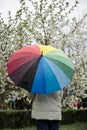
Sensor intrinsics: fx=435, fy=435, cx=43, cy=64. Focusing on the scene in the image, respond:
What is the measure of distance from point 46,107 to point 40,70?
22.5 inches

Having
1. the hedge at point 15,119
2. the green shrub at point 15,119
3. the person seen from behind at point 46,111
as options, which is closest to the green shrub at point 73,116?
the hedge at point 15,119

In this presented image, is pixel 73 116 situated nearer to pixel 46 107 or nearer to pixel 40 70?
pixel 46 107

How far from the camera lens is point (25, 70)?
6.44m

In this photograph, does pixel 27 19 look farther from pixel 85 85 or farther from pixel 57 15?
pixel 85 85

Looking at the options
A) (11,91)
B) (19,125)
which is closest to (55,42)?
(11,91)

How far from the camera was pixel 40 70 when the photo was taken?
6.39 m

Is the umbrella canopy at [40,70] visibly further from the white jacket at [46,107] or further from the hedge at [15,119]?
the hedge at [15,119]

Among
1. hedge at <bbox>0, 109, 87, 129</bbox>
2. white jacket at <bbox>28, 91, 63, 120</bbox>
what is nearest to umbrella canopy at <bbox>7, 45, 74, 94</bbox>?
white jacket at <bbox>28, 91, 63, 120</bbox>

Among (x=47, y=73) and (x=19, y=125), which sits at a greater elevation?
(x=47, y=73)

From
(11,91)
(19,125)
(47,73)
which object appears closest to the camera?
(47,73)

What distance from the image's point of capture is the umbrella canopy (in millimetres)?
6352

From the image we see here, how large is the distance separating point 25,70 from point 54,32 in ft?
31.0

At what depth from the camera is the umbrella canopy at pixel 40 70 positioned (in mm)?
6352

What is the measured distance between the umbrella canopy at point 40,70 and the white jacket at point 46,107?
0.25 metres
